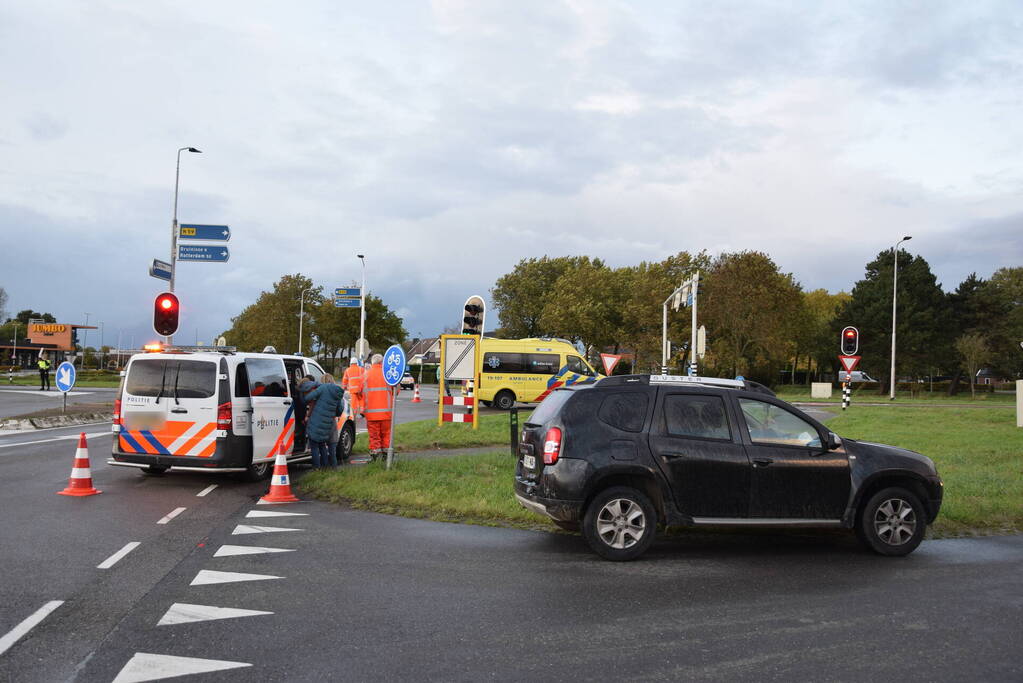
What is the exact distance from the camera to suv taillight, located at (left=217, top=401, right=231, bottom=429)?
1081 centimetres

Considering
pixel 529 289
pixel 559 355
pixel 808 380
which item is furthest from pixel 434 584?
pixel 808 380

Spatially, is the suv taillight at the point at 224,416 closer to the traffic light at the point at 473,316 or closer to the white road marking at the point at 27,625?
the white road marking at the point at 27,625

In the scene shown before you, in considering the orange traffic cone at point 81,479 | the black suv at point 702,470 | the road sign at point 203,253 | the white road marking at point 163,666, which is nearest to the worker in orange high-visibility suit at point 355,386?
the road sign at point 203,253

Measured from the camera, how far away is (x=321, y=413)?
1238cm

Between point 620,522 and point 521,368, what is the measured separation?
80.2 feet

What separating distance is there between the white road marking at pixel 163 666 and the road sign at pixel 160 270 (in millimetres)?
14968

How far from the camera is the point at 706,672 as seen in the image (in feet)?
14.4

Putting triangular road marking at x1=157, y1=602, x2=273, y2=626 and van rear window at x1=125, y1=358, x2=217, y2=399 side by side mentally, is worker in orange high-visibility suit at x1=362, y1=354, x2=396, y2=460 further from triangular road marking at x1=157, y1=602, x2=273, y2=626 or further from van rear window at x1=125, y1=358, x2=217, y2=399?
triangular road marking at x1=157, y1=602, x2=273, y2=626

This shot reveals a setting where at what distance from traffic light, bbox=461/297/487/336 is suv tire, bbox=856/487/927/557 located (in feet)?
34.7

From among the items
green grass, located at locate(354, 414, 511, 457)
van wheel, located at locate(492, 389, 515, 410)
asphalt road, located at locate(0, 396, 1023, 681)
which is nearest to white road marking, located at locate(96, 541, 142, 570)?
asphalt road, located at locate(0, 396, 1023, 681)

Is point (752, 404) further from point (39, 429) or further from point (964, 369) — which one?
point (964, 369)

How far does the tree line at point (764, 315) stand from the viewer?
1871 inches

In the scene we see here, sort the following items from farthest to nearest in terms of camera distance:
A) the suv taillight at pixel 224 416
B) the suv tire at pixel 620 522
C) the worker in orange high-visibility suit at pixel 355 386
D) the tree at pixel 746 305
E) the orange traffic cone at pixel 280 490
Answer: the tree at pixel 746 305 < the worker in orange high-visibility suit at pixel 355 386 < the suv taillight at pixel 224 416 < the orange traffic cone at pixel 280 490 < the suv tire at pixel 620 522

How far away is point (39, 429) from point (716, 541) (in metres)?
18.6
